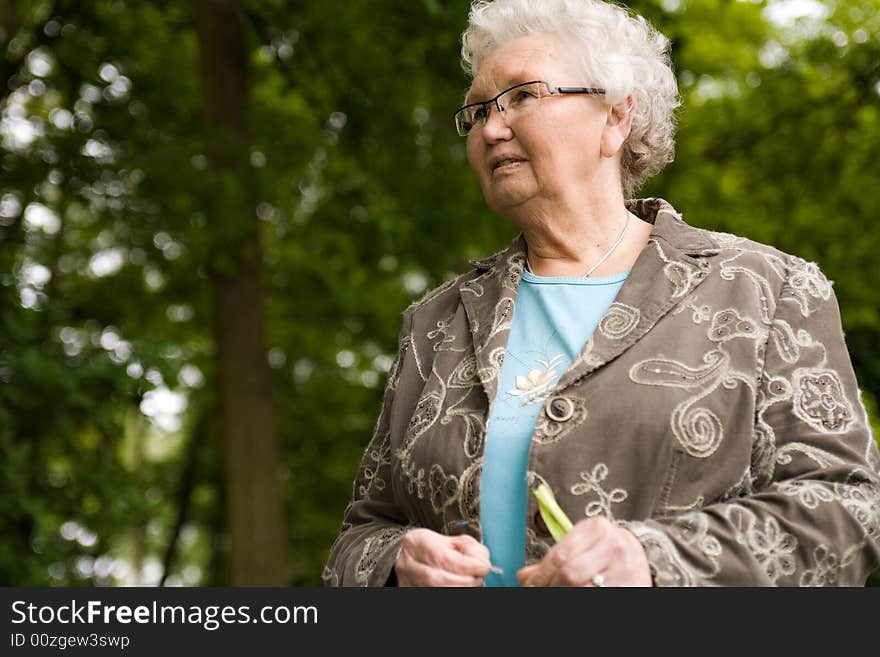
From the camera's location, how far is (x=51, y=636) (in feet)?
6.25

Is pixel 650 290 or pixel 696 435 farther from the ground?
pixel 650 290

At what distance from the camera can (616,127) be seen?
241cm

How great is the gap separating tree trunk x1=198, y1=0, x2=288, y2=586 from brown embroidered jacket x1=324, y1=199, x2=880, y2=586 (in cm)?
582

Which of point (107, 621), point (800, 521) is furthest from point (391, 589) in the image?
point (800, 521)

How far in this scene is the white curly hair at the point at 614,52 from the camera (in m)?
2.36

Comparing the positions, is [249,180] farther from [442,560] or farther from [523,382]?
[442,560]

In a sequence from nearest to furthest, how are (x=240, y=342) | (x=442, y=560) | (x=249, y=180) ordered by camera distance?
(x=442, y=560) → (x=249, y=180) → (x=240, y=342)

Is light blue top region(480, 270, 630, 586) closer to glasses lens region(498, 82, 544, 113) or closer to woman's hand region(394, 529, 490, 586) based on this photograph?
woman's hand region(394, 529, 490, 586)

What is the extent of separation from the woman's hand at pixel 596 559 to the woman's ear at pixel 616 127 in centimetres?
91

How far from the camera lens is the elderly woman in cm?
190

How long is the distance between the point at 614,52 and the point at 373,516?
3.80 ft

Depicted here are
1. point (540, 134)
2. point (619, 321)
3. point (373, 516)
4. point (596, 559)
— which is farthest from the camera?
point (373, 516)

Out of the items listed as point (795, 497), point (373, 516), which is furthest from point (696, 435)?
point (373, 516)

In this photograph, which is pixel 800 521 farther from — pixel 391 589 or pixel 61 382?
pixel 61 382
